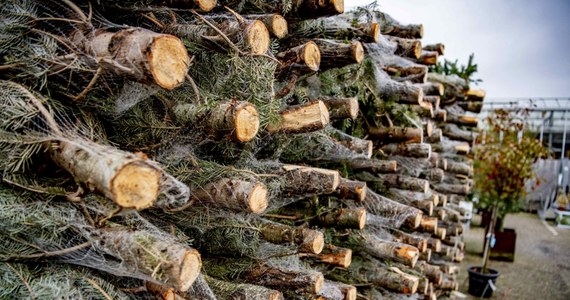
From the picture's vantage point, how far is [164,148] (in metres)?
2.04

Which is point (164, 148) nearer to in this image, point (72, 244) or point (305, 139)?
point (72, 244)

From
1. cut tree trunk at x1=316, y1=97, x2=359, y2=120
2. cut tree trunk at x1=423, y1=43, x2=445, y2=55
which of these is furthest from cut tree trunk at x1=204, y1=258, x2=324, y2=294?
cut tree trunk at x1=423, y1=43, x2=445, y2=55

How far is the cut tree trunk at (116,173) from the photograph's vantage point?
1.29 metres

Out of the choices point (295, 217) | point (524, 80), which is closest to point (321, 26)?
point (295, 217)

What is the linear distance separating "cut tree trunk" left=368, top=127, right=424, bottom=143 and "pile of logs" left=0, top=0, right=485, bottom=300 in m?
0.64

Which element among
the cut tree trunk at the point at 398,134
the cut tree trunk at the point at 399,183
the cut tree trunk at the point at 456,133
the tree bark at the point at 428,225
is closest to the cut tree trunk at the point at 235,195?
the cut tree trunk at the point at 398,134

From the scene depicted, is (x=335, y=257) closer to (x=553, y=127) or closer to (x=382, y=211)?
(x=382, y=211)

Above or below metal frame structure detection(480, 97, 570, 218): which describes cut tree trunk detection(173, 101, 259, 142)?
above

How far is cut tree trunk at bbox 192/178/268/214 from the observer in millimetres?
1885

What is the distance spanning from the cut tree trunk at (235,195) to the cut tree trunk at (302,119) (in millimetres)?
441

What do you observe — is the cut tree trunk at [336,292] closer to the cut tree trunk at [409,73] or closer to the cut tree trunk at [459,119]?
the cut tree trunk at [409,73]

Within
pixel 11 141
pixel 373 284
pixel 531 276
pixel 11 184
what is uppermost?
pixel 11 141

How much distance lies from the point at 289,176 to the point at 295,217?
1.76 feet

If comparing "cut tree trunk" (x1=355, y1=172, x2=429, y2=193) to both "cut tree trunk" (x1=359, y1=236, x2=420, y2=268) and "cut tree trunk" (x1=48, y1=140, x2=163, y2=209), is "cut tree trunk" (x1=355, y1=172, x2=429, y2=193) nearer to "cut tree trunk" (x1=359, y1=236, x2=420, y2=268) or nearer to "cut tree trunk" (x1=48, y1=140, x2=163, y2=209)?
"cut tree trunk" (x1=359, y1=236, x2=420, y2=268)
